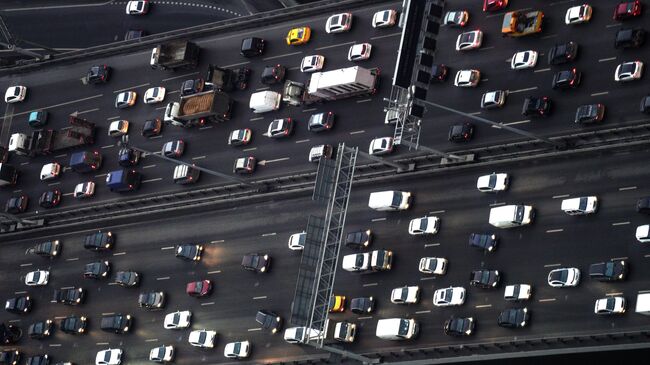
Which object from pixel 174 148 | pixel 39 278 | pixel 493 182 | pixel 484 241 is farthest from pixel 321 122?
pixel 39 278

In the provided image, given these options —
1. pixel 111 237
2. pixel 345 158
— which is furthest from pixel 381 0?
pixel 111 237

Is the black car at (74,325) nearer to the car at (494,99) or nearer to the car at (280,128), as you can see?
the car at (280,128)

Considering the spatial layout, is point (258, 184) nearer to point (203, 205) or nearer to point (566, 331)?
point (203, 205)

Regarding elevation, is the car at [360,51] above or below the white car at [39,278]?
above

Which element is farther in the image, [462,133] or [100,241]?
[100,241]

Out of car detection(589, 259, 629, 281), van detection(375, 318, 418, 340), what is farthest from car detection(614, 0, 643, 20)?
van detection(375, 318, 418, 340)

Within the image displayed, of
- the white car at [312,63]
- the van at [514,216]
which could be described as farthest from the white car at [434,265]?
the white car at [312,63]

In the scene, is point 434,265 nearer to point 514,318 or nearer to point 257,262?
point 514,318
